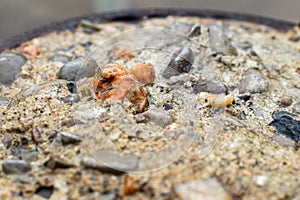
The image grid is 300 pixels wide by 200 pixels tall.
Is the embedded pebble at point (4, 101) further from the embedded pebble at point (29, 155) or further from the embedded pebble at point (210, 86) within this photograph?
the embedded pebble at point (210, 86)

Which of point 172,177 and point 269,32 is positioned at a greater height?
point 269,32

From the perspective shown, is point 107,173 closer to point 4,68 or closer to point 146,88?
point 146,88

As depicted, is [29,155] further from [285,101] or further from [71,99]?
[285,101]

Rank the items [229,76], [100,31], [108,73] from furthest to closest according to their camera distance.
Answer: [100,31] → [229,76] → [108,73]

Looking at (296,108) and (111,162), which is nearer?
(111,162)

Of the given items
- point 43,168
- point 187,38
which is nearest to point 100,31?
point 187,38

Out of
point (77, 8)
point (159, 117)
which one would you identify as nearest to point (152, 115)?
point (159, 117)

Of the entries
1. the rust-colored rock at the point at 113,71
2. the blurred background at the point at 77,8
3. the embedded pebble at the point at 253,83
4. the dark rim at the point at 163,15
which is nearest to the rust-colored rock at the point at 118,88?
the rust-colored rock at the point at 113,71
